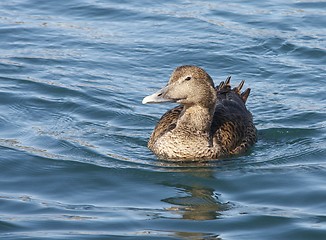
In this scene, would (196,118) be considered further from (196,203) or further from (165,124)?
(196,203)

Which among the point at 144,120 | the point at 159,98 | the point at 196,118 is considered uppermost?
the point at 159,98

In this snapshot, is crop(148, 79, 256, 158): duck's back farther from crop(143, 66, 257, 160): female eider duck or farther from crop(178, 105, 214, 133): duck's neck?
crop(178, 105, 214, 133): duck's neck

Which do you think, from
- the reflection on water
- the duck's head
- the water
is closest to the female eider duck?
the duck's head

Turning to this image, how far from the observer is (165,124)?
41.2 feet

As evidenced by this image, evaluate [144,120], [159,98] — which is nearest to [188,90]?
[159,98]

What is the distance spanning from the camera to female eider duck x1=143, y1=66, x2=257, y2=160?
1191cm

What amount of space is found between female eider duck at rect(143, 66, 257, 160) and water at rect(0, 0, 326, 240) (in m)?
0.21

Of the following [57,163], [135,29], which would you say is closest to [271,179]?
[57,163]

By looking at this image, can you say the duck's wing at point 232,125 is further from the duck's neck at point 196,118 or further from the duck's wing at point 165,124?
the duck's wing at point 165,124

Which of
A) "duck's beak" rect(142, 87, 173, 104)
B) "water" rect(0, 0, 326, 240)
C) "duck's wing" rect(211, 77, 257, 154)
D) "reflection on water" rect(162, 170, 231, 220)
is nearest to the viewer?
"water" rect(0, 0, 326, 240)

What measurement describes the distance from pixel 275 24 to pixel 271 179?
7.03m

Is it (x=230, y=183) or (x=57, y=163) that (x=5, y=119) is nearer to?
(x=57, y=163)

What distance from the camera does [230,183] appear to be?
36.4 ft

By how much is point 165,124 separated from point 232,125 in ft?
2.67
